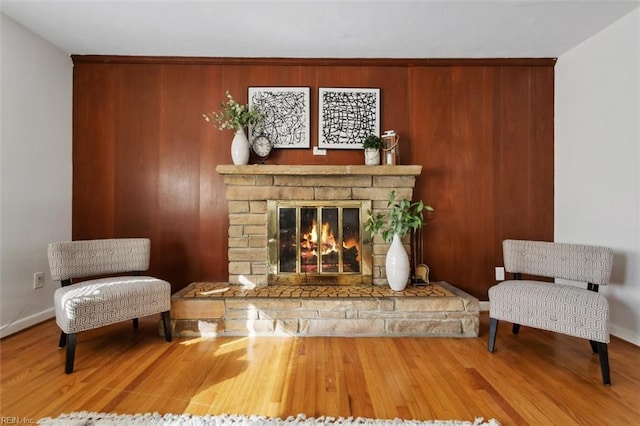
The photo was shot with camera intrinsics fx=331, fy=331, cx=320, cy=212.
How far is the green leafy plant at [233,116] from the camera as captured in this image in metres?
2.96

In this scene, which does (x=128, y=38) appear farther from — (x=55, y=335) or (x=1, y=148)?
(x=55, y=335)

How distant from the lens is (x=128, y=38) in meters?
2.79

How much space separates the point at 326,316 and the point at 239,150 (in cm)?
161

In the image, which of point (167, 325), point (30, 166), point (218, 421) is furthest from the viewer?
point (30, 166)

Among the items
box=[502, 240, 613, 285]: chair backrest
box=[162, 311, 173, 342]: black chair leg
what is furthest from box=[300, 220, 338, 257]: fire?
box=[502, 240, 613, 285]: chair backrest

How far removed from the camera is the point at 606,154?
2.63m

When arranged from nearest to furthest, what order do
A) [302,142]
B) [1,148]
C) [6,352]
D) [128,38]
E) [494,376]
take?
1. [494,376]
2. [6,352]
3. [1,148]
4. [128,38]
5. [302,142]

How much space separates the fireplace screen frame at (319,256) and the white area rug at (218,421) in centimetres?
152

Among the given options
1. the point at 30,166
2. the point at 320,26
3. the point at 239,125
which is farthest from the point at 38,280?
the point at 320,26

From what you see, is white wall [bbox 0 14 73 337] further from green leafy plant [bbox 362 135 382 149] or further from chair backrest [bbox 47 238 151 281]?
green leafy plant [bbox 362 135 382 149]

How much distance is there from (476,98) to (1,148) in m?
3.97

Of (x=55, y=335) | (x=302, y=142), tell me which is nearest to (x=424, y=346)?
(x=302, y=142)

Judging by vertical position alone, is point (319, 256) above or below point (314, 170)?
below

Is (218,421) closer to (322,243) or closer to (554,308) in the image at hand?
(322,243)
